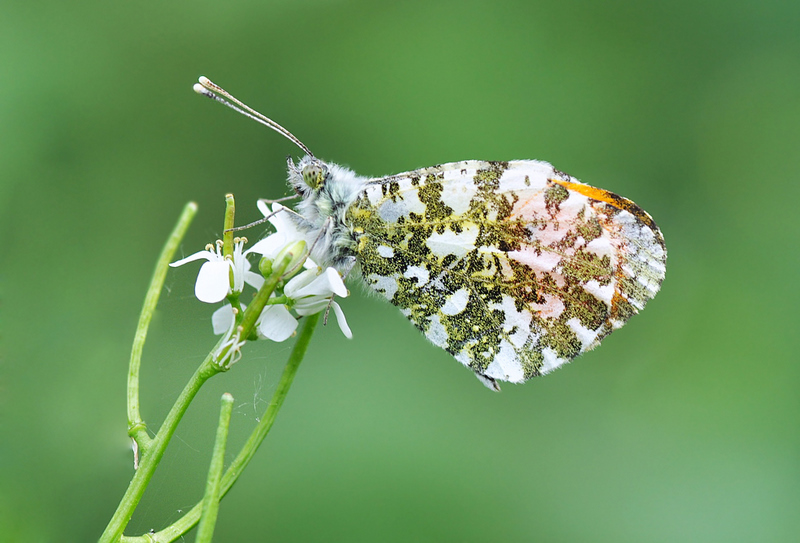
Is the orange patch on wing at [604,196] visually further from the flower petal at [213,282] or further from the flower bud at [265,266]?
the flower petal at [213,282]

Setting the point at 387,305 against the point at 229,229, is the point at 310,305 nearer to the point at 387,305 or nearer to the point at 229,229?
the point at 229,229

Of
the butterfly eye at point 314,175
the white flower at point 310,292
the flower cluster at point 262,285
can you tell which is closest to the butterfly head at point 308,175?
the butterfly eye at point 314,175

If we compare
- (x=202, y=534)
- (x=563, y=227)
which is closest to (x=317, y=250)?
(x=563, y=227)

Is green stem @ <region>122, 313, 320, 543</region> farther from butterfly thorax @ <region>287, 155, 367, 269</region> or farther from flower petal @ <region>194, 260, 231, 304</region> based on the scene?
butterfly thorax @ <region>287, 155, 367, 269</region>

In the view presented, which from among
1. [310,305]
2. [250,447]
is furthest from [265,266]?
[250,447]

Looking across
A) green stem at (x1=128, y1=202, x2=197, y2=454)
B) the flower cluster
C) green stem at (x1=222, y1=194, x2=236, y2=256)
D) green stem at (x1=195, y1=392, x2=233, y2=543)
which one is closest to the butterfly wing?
the flower cluster
